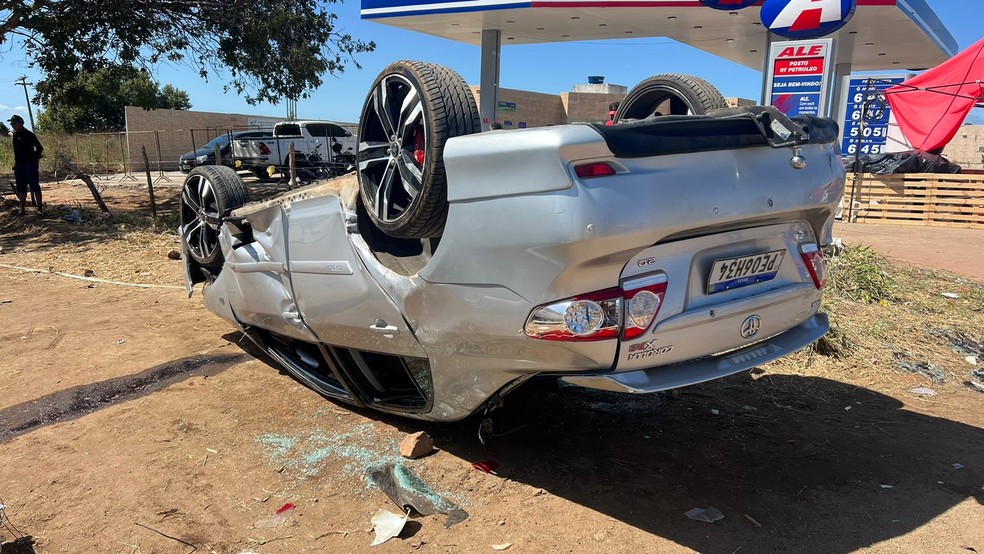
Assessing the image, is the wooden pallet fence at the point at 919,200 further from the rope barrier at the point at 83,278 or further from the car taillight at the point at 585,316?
the car taillight at the point at 585,316

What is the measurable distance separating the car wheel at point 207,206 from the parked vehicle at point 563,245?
129 cm

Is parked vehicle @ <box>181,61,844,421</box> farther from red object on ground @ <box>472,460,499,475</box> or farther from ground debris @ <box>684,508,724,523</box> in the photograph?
ground debris @ <box>684,508,724,523</box>

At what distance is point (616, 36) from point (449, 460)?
62.9 feet

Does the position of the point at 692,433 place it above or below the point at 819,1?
below

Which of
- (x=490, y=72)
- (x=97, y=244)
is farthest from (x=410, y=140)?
(x=490, y=72)

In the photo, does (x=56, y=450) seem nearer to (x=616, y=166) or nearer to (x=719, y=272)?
(x=616, y=166)

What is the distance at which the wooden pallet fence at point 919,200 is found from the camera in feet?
45.5

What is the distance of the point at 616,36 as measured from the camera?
20.2 m

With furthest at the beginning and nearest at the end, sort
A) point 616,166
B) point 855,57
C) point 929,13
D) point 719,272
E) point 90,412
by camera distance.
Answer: point 855,57 < point 929,13 < point 90,412 < point 719,272 < point 616,166

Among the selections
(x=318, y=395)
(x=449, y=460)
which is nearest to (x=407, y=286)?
(x=449, y=460)

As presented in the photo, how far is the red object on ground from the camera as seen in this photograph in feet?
10.9

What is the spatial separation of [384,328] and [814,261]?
2.10m

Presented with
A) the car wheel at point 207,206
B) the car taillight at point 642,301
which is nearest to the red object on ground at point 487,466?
the car taillight at point 642,301

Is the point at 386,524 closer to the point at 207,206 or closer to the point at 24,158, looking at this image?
the point at 207,206
